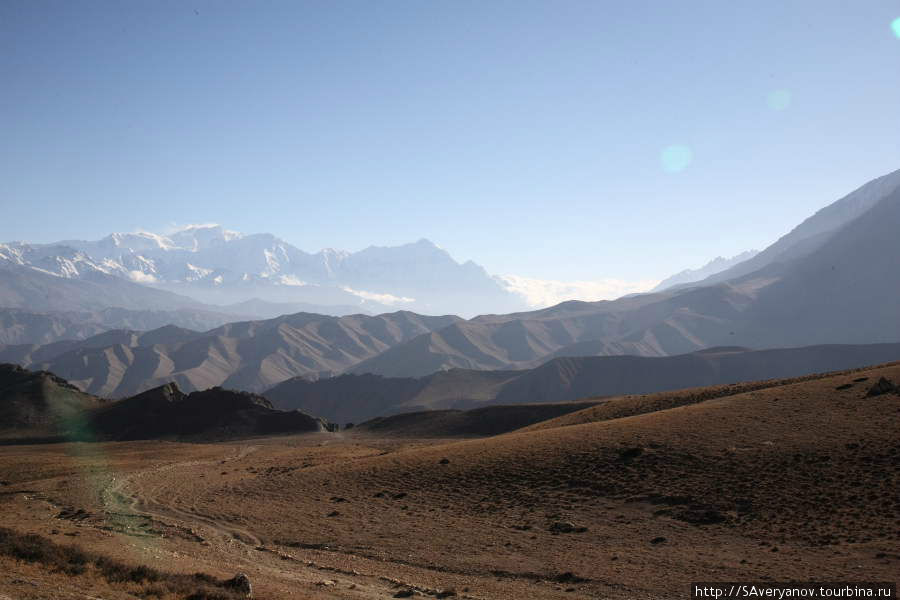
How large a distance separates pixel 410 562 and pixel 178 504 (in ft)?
59.6

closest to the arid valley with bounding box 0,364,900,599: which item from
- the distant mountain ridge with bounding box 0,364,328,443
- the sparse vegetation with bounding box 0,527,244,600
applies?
the sparse vegetation with bounding box 0,527,244,600

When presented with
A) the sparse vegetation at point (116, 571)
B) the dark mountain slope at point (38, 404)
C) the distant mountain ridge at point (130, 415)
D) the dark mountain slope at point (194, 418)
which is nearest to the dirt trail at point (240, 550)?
the sparse vegetation at point (116, 571)

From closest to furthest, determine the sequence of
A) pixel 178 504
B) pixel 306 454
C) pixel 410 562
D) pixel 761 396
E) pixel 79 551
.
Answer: pixel 79 551 → pixel 410 562 → pixel 178 504 → pixel 761 396 → pixel 306 454

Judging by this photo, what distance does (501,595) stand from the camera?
18562 millimetres

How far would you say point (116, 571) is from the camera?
17812mm

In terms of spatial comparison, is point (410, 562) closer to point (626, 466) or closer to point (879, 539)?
point (626, 466)

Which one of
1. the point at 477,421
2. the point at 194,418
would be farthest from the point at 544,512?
the point at 194,418

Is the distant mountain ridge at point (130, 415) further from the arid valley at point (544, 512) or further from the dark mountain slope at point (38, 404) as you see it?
the arid valley at point (544, 512)

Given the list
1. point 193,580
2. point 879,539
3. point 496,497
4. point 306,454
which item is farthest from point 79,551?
point 306,454

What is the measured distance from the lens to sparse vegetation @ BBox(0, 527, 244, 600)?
53.1 feet

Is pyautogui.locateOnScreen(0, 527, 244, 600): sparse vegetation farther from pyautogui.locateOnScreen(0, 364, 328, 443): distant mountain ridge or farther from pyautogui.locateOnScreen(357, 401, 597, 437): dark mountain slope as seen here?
pyautogui.locateOnScreen(0, 364, 328, 443): distant mountain ridge

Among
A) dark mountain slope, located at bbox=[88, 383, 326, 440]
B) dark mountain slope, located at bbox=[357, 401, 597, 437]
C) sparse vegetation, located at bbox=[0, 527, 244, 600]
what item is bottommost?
dark mountain slope, located at bbox=[357, 401, 597, 437]

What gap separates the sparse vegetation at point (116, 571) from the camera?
53.1ft

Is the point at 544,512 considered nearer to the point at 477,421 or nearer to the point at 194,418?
the point at 477,421
